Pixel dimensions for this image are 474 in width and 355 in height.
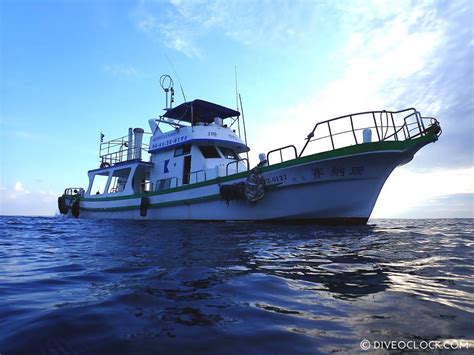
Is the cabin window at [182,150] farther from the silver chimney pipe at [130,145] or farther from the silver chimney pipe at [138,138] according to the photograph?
the silver chimney pipe at [130,145]

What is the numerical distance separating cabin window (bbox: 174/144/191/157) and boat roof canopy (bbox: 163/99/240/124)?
1409mm

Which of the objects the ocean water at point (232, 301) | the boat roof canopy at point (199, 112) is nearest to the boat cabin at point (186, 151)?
the boat roof canopy at point (199, 112)

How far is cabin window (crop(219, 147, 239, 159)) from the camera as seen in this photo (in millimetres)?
16280

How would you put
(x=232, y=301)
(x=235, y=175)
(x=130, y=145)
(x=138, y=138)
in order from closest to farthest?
(x=232, y=301) → (x=235, y=175) → (x=138, y=138) → (x=130, y=145)

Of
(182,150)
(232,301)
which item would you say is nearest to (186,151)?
(182,150)

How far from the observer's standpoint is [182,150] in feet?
53.0

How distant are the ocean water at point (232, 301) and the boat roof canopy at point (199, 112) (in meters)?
11.8

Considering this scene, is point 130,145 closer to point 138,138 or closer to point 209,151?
point 138,138

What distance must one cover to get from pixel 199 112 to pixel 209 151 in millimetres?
2619

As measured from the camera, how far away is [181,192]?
1494cm

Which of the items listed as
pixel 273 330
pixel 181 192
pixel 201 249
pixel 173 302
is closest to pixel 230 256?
pixel 201 249

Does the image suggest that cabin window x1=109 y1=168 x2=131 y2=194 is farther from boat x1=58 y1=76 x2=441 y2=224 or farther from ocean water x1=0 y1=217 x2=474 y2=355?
ocean water x1=0 y1=217 x2=474 y2=355

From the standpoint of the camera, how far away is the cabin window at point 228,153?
16.3 metres

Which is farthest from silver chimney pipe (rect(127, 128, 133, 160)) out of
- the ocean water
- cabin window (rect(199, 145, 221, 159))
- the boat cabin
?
the ocean water
